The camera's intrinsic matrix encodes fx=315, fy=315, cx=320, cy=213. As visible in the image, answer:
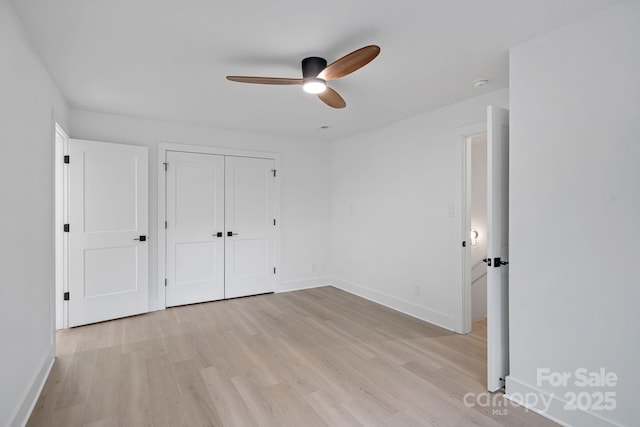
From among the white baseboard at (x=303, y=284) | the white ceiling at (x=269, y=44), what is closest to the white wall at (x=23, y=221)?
the white ceiling at (x=269, y=44)

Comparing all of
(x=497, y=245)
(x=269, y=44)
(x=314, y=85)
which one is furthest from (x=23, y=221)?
(x=497, y=245)

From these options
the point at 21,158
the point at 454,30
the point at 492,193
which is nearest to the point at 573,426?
the point at 492,193

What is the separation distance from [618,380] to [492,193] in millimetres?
1249

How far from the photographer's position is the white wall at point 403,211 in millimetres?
3492

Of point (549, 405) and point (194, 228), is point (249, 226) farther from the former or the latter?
point (549, 405)

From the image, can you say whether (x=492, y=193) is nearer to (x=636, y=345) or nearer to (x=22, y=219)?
(x=636, y=345)

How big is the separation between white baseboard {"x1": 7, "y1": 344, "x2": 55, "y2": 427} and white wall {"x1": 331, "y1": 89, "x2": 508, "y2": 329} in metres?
3.53

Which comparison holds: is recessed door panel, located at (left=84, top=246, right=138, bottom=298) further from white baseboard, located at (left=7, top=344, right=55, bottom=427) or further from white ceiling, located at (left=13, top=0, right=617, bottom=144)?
white ceiling, located at (left=13, top=0, right=617, bottom=144)

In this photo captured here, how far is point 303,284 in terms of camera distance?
5.16 meters

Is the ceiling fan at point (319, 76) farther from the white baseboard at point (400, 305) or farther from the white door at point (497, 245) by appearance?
the white baseboard at point (400, 305)

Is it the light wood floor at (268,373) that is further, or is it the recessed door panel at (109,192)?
the recessed door panel at (109,192)

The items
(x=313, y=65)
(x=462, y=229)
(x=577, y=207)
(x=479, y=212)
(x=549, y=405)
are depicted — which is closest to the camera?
(x=577, y=207)

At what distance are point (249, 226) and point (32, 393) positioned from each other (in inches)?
116

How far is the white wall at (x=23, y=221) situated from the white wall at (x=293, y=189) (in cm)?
144
